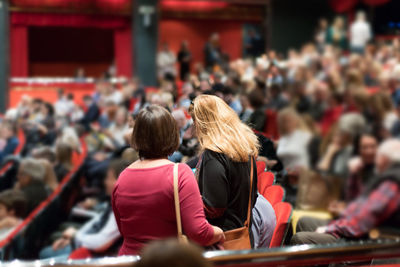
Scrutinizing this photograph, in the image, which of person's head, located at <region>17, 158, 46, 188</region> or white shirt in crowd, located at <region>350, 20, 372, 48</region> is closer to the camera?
person's head, located at <region>17, 158, 46, 188</region>

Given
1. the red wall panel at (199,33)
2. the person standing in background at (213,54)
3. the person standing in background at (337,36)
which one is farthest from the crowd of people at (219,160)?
the red wall panel at (199,33)

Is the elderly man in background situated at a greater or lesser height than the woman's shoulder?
lesser

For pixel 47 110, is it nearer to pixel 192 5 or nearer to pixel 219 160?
pixel 219 160

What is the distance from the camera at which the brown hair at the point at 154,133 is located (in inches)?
83.2

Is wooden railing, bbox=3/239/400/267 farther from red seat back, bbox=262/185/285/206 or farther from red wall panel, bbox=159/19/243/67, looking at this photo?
red wall panel, bbox=159/19/243/67

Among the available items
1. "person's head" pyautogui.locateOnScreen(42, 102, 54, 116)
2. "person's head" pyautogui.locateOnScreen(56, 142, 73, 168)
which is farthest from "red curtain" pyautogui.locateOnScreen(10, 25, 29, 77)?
"person's head" pyautogui.locateOnScreen(56, 142, 73, 168)

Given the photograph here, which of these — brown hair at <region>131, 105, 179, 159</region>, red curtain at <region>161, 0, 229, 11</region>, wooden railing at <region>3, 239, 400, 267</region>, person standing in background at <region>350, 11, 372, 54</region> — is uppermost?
red curtain at <region>161, 0, 229, 11</region>

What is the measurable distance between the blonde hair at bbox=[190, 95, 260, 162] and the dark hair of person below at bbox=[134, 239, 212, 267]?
1.22 meters

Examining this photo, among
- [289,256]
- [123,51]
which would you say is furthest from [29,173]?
[123,51]

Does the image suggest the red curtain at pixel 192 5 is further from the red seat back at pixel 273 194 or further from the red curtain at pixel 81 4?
the red seat back at pixel 273 194

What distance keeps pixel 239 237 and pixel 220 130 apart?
47cm

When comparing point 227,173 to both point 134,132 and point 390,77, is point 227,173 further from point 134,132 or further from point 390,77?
point 390,77

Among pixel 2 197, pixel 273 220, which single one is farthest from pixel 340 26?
pixel 273 220

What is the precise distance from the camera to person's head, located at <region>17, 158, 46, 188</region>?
5082 mm
